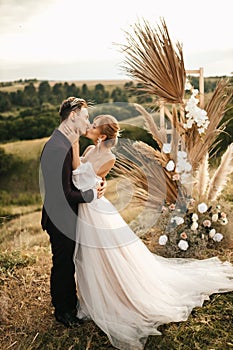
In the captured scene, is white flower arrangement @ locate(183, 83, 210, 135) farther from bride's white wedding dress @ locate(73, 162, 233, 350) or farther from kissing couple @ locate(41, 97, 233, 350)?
bride's white wedding dress @ locate(73, 162, 233, 350)

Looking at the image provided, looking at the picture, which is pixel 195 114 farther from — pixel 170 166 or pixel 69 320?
pixel 69 320

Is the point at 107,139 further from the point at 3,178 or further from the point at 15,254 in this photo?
the point at 3,178

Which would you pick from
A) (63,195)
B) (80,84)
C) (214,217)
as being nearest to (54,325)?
(63,195)

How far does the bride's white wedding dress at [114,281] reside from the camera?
3258 mm

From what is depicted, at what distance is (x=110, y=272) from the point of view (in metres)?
3.34

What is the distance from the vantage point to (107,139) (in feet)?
11.2

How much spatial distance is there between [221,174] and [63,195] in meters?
2.09

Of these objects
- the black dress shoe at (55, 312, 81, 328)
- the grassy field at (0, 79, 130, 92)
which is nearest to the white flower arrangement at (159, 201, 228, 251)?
the black dress shoe at (55, 312, 81, 328)

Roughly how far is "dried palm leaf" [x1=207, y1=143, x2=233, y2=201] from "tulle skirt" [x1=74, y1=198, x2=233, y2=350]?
5.07 feet

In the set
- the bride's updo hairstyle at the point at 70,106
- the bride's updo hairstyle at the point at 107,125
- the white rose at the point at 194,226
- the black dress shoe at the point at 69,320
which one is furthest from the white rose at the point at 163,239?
the bride's updo hairstyle at the point at 70,106

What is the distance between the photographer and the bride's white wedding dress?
3.26 meters

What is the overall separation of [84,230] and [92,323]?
0.66 meters

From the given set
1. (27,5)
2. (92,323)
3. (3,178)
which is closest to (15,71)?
(27,5)

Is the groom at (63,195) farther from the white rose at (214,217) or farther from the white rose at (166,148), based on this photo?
the white rose at (214,217)
